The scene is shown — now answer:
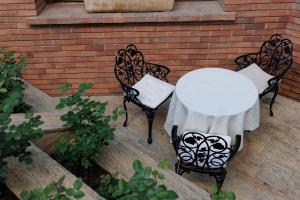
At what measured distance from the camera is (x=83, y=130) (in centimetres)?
228

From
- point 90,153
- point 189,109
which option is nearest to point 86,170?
point 90,153

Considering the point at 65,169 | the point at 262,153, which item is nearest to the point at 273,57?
the point at 262,153

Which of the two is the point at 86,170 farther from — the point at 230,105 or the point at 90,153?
the point at 230,105

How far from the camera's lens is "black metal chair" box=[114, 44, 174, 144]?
3.47 metres

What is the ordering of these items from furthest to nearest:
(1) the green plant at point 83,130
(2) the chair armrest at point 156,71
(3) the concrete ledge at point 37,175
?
(2) the chair armrest at point 156,71, (1) the green plant at point 83,130, (3) the concrete ledge at point 37,175

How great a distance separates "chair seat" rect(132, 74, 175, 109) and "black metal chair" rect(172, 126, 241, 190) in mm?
639

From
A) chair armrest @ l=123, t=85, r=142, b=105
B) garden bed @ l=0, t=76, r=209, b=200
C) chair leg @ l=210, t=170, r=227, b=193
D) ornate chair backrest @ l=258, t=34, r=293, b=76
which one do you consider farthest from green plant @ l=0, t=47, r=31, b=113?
ornate chair backrest @ l=258, t=34, r=293, b=76

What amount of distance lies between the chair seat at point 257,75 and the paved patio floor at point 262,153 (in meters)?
0.46

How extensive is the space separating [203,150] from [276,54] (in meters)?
1.80

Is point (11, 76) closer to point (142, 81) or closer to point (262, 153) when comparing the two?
point (142, 81)

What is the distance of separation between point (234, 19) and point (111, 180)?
7.76 feet

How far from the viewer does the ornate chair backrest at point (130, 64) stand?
3.73 m

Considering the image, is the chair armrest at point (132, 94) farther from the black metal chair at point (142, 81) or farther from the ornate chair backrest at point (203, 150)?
the ornate chair backrest at point (203, 150)

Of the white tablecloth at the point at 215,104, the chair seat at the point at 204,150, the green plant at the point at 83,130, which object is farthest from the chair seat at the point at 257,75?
the green plant at the point at 83,130
